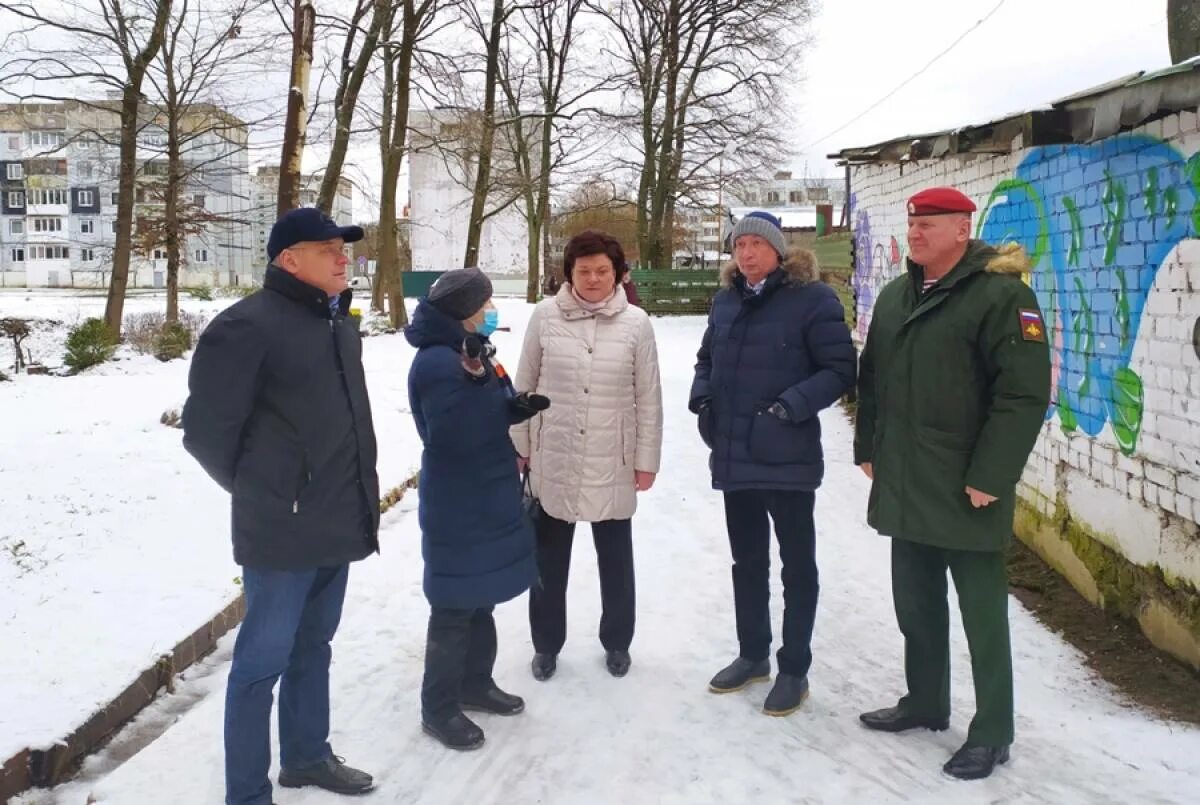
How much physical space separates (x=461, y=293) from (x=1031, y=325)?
77.5 inches

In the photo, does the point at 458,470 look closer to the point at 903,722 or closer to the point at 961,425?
the point at 961,425

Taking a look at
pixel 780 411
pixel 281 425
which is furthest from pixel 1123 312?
pixel 281 425

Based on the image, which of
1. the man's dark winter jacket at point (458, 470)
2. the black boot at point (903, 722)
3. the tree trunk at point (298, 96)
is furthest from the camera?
the tree trunk at point (298, 96)

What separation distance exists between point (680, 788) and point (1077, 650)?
2465mm

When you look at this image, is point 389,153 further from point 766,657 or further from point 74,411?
point 766,657

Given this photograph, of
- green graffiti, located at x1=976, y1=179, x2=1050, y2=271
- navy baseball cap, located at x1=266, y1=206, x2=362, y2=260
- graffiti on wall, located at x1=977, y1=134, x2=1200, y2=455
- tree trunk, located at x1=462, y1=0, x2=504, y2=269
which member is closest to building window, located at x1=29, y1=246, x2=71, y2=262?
tree trunk, located at x1=462, y1=0, x2=504, y2=269

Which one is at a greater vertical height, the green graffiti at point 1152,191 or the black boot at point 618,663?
the green graffiti at point 1152,191

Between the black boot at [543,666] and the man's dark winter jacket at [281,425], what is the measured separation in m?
1.37

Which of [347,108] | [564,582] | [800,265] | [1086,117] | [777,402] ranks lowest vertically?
[564,582]

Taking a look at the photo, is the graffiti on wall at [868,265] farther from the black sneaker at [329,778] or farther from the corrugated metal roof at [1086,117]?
the black sneaker at [329,778]

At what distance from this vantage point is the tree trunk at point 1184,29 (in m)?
7.25

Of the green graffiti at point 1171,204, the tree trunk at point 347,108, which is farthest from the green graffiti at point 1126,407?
the tree trunk at point 347,108

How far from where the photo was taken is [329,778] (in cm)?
318

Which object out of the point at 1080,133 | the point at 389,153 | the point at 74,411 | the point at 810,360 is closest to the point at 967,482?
the point at 810,360
